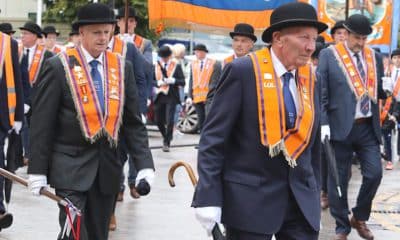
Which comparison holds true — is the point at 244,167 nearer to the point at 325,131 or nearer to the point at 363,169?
the point at 325,131

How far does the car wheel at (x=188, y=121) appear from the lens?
21578 millimetres

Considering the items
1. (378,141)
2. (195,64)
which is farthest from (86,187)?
(195,64)

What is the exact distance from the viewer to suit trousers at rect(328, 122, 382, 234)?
327 inches

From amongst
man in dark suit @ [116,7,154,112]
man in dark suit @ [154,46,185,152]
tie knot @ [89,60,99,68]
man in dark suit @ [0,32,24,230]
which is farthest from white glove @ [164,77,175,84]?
tie knot @ [89,60,99,68]

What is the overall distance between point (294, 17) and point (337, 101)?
368 cm

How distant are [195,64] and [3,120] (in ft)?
31.7

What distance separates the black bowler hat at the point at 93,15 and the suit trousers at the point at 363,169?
3105mm

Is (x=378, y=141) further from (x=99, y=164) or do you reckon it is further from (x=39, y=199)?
(x=39, y=199)

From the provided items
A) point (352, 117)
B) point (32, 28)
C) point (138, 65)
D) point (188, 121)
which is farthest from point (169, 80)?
point (352, 117)

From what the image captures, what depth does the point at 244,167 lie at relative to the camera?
15.8 feet

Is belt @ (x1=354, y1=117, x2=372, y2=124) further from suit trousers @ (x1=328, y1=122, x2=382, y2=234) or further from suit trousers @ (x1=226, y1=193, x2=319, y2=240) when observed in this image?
suit trousers @ (x1=226, y1=193, x2=319, y2=240)

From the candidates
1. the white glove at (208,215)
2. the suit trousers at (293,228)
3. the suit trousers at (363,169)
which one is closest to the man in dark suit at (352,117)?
the suit trousers at (363,169)

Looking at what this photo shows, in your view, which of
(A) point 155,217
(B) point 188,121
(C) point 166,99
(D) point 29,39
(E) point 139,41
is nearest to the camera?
(A) point 155,217

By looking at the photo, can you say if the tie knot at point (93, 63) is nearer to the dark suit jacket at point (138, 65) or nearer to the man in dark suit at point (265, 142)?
the man in dark suit at point (265, 142)
